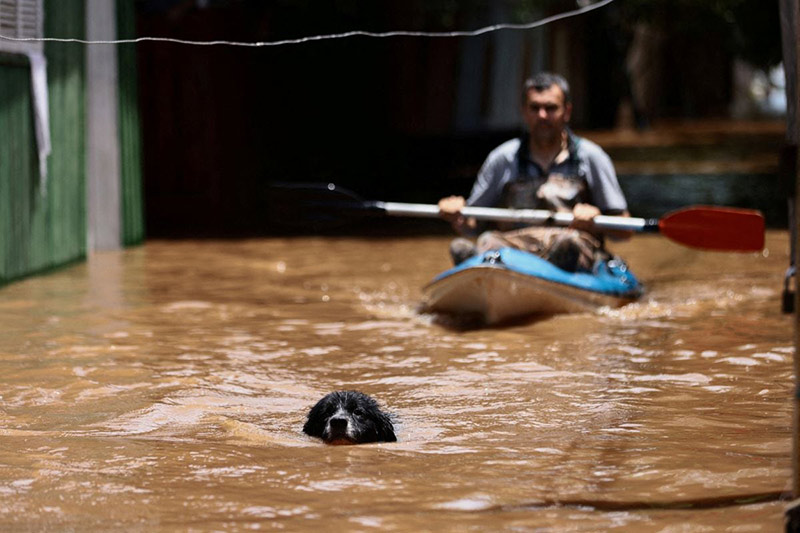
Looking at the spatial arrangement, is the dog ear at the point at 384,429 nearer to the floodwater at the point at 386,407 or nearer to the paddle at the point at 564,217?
the floodwater at the point at 386,407

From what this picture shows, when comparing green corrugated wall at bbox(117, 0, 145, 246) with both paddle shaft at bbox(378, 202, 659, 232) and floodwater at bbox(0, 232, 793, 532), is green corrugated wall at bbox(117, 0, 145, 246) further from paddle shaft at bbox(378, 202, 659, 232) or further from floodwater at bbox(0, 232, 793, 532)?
paddle shaft at bbox(378, 202, 659, 232)

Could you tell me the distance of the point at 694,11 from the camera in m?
24.0

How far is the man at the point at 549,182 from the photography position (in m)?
8.95

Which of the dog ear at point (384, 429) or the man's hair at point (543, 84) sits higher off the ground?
the man's hair at point (543, 84)

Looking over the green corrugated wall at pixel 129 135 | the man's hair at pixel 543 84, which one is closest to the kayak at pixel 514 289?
the man's hair at pixel 543 84

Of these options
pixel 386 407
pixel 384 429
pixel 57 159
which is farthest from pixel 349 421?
pixel 57 159

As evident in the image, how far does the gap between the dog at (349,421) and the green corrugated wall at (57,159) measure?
558 cm

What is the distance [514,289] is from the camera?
8.52 metres

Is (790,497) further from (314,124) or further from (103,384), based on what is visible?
(314,124)

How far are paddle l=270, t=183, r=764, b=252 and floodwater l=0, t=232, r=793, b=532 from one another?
1.92ft

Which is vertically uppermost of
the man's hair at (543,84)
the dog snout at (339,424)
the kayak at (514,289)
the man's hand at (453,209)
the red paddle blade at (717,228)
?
the man's hair at (543,84)

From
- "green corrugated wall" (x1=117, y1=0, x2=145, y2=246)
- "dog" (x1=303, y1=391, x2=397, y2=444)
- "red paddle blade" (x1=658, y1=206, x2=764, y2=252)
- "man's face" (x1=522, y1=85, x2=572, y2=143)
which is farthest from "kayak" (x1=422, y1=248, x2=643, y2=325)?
"green corrugated wall" (x1=117, y1=0, x2=145, y2=246)

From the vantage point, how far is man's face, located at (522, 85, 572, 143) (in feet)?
29.3

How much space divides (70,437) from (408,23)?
13875mm
